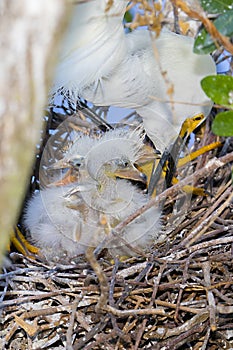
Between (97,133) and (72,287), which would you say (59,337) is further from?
(97,133)

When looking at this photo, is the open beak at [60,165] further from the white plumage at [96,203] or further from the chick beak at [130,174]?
the chick beak at [130,174]

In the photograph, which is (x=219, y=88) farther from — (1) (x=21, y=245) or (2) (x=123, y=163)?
(1) (x=21, y=245)

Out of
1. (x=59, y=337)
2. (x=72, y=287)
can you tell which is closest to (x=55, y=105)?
(x=72, y=287)

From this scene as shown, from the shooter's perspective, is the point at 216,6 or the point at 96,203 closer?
the point at 216,6

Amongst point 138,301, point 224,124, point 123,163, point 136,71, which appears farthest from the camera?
point 123,163

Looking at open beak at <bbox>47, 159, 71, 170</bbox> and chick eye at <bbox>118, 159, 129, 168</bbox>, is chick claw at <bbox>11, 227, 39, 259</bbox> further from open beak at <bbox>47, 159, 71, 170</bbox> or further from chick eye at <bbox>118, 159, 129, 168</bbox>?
chick eye at <bbox>118, 159, 129, 168</bbox>

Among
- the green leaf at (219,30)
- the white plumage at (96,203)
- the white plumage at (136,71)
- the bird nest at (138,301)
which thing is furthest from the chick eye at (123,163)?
the green leaf at (219,30)

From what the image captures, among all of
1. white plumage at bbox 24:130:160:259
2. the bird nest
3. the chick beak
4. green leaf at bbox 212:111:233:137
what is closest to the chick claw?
white plumage at bbox 24:130:160:259

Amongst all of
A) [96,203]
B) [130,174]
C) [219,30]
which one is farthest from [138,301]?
[219,30]
